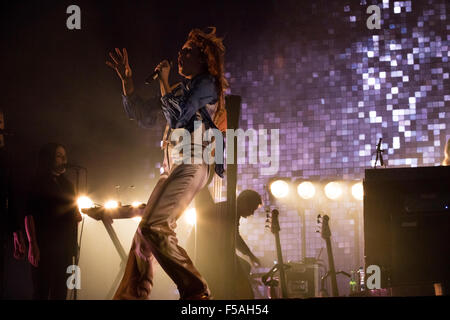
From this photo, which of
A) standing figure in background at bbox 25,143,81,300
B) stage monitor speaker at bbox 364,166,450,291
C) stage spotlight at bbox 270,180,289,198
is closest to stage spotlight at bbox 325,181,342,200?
stage spotlight at bbox 270,180,289,198

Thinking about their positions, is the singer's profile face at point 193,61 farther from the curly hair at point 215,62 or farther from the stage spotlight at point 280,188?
the stage spotlight at point 280,188

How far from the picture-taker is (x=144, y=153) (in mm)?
7047

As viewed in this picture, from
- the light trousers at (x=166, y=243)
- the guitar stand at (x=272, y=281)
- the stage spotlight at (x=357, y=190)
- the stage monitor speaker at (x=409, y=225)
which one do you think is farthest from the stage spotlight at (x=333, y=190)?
the stage monitor speaker at (x=409, y=225)

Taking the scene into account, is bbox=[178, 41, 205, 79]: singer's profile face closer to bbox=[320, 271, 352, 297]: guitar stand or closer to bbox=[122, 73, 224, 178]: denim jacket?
bbox=[122, 73, 224, 178]: denim jacket

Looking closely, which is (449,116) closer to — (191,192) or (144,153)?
(144,153)

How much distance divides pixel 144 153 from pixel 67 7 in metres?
1.86

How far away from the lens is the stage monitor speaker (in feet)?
11.1

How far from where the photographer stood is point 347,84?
6.77m

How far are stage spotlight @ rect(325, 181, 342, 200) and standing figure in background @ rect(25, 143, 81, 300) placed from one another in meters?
3.36

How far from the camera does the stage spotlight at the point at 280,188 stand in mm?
7176

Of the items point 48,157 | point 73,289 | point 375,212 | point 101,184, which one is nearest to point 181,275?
point 375,212

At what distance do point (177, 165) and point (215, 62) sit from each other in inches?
33.5

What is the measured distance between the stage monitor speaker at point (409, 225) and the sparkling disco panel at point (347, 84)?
329cm

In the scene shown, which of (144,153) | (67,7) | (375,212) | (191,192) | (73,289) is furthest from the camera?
(144,153)
